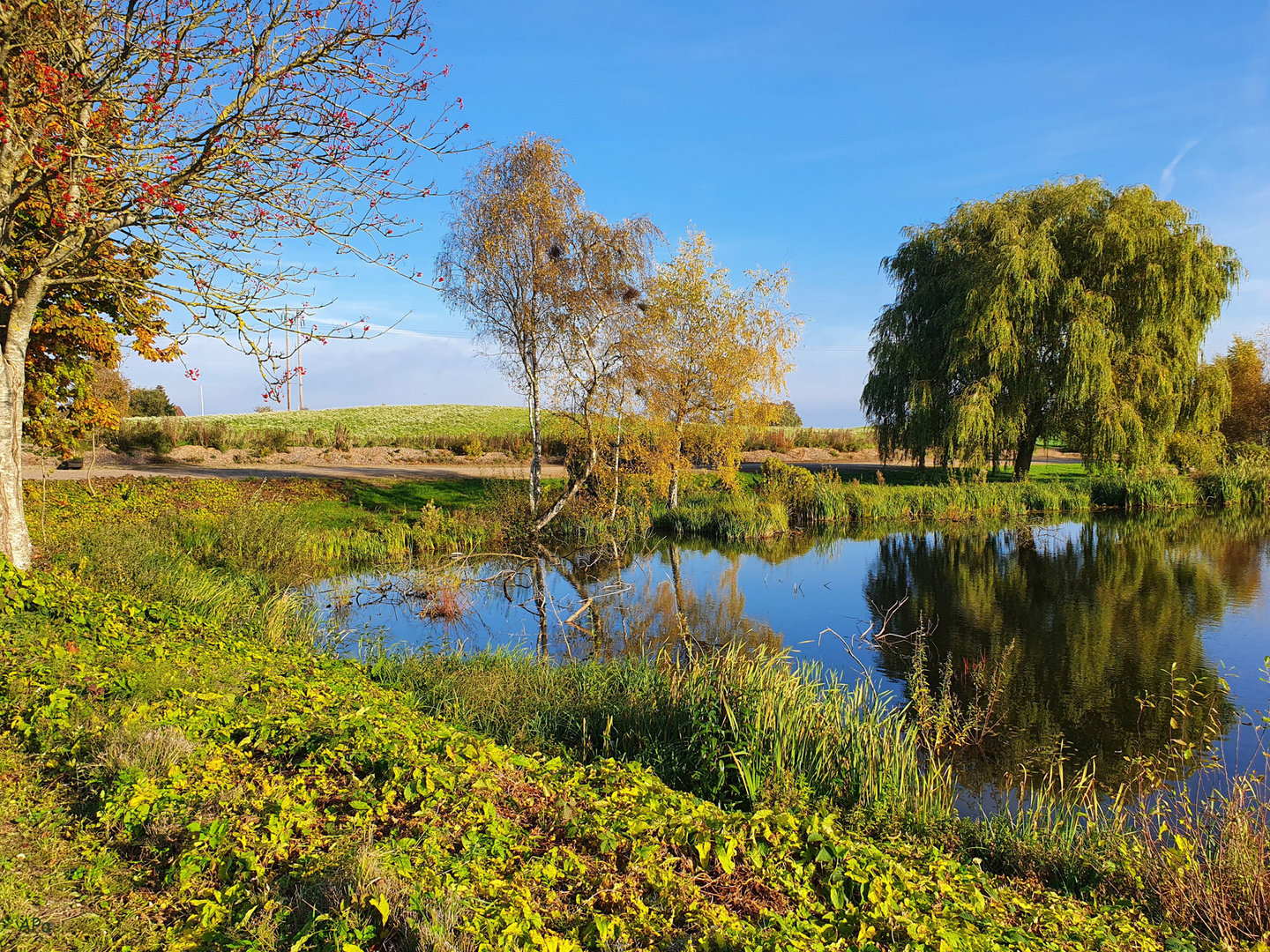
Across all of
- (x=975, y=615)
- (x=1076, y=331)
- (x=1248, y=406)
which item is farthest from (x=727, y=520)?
(x=1248, y=406)

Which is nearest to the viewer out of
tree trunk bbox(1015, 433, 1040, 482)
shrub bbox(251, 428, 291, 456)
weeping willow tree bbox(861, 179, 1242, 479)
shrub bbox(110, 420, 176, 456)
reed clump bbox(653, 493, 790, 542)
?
reed clump bbox(653, 493, 790, 542)

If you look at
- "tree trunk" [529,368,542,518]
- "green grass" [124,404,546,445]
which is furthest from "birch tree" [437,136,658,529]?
"green grass" [124,404,546,445]

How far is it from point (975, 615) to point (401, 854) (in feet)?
35.8

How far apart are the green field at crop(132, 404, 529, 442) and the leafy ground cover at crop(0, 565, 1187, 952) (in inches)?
1723

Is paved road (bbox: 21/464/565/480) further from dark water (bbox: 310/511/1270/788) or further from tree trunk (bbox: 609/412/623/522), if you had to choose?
dark water (bbox: 310/511/1270/788)

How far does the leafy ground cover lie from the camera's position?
112 inches

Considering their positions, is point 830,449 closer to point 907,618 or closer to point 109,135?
point 907,618

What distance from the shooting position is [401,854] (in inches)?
125

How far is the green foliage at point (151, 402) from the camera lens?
49.2 m

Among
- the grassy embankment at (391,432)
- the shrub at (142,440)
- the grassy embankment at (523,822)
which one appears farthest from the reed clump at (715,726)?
the shrub at (142,440)

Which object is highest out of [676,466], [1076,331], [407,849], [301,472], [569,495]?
[1076,331]

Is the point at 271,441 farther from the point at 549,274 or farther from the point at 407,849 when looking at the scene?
the point at 407,849

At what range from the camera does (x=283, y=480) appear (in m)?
20.1

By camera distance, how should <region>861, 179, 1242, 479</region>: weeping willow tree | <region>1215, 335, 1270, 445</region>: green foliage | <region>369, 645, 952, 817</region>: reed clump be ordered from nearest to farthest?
<region>369, 645, 952, 817</region>: reed clump → <region>861, 179, 1242, 479</region>: weeping willow tree → <region>1215, 335, 1270, 445</region>: green foliage
